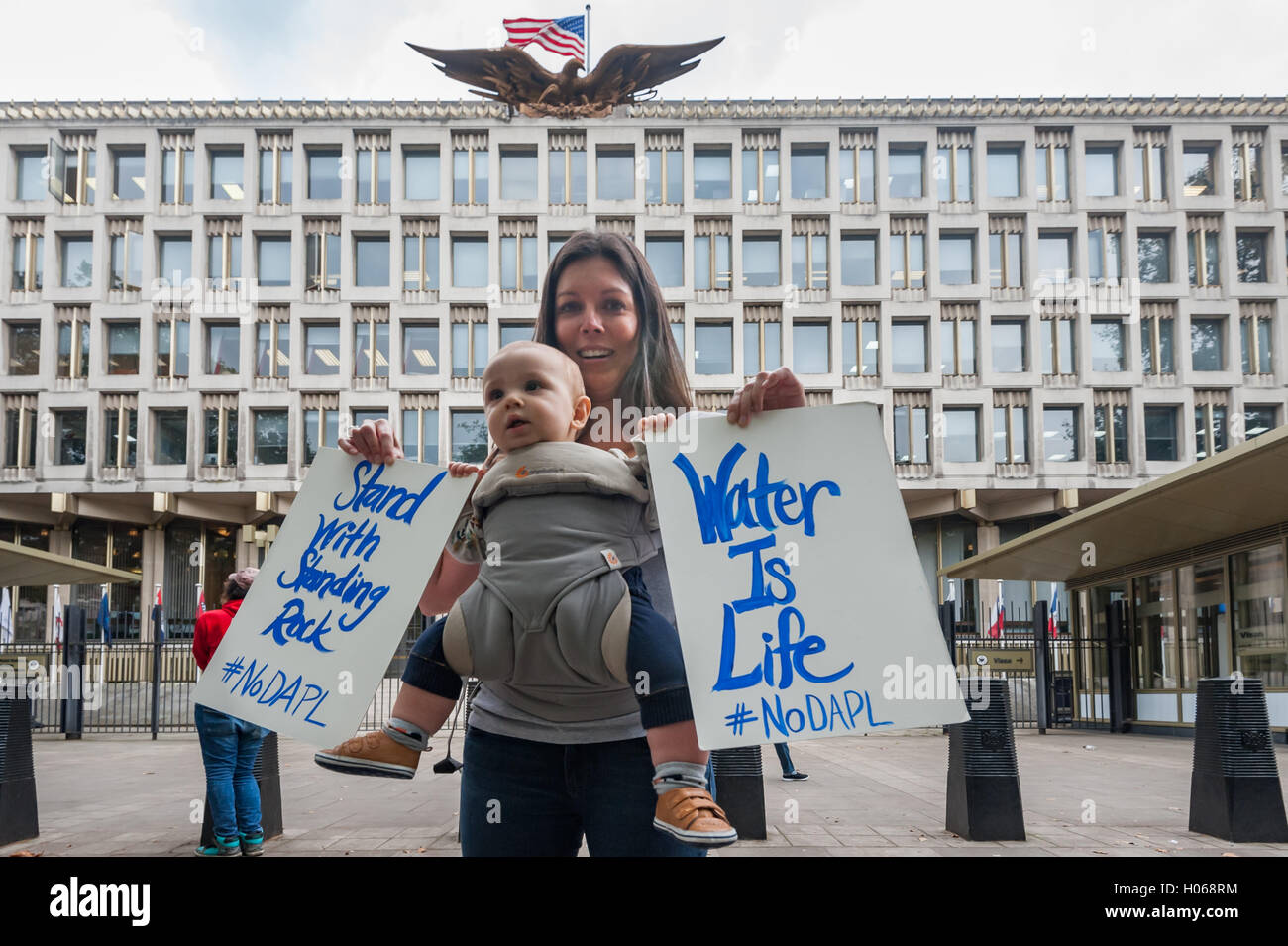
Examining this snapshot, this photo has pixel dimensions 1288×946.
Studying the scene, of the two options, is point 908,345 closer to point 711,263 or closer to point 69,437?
point 711,263

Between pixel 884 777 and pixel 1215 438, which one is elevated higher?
pixel 1215 438

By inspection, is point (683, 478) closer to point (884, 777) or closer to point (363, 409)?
point (884, 777)

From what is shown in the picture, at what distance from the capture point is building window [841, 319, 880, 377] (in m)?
40.6

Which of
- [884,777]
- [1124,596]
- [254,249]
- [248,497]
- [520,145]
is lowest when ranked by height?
[884,777]

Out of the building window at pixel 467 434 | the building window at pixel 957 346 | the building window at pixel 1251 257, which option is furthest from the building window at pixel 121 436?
the building window at pixel 1251 257

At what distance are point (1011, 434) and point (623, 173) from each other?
60.0ft

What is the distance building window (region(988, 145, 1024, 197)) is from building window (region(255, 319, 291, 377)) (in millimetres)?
28352

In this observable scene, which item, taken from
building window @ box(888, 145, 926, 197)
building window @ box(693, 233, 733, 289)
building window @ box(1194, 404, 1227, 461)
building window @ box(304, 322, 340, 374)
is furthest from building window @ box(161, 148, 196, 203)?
building window @ box(1194, 404, 1227, 461)

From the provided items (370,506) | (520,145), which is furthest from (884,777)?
(520,145)

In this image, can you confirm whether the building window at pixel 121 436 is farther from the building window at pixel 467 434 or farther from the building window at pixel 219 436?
the building window at pixel 467 434

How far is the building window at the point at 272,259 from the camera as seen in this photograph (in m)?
41.4

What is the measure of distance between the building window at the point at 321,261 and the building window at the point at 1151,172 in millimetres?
31470

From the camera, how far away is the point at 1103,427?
39.9 metres

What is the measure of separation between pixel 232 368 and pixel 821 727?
42694mm
